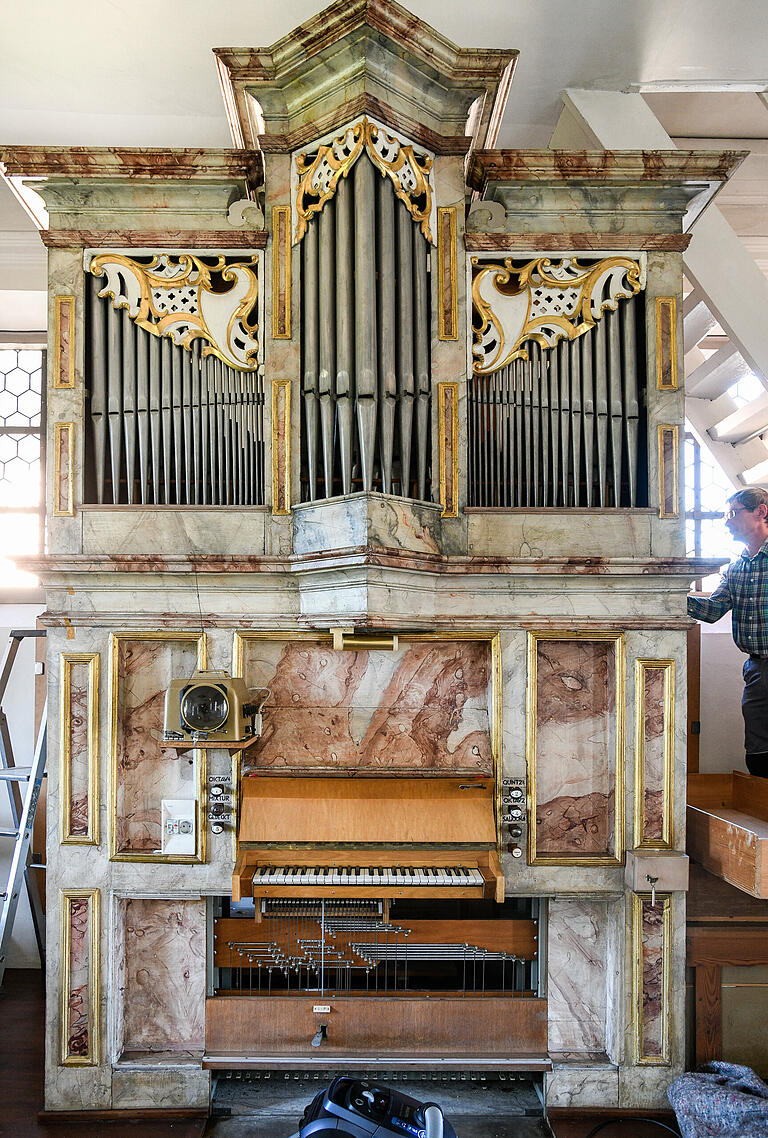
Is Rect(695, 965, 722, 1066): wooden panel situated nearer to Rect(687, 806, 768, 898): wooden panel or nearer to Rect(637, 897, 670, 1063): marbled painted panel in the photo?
Rect(637, 897, 670, 1063): marbled painted panel

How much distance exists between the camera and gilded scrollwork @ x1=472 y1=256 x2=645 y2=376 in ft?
10.6

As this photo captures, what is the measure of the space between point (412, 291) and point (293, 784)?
206 cm

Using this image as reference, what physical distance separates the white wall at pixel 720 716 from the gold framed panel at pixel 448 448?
197cm

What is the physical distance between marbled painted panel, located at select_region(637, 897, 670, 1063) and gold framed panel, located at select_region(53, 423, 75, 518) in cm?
286

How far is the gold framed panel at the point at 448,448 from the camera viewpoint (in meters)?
3.14

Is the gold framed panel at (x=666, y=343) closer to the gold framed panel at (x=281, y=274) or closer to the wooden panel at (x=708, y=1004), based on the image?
the gold framed panel at (x=281, y=274)

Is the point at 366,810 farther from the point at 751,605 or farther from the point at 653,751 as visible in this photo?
the point at 751,605

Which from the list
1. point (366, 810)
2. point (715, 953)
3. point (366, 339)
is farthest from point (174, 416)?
point (715, 953)

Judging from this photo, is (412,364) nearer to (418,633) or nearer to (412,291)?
(412,291)

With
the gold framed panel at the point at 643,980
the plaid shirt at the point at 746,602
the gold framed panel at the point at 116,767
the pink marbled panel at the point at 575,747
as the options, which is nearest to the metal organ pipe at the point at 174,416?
the gold framed panel at the point at 116,767

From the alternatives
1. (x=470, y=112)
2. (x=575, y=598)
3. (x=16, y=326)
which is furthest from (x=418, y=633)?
(x=16, y=326)

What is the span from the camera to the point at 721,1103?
2.81 metres

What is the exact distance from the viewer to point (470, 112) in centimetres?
327

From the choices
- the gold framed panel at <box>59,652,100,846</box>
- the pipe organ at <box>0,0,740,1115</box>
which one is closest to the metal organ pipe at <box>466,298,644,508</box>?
the pipe organ at <box>0,0,740,1115</box>
